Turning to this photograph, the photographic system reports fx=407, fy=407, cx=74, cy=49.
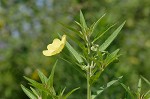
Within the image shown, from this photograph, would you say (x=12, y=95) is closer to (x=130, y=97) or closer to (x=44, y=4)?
(x=44, y=4)

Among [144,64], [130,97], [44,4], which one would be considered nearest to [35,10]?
[44,4]

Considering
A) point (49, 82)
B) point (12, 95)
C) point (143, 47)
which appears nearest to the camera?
point (49, 82)

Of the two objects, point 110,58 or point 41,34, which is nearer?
point 110,58

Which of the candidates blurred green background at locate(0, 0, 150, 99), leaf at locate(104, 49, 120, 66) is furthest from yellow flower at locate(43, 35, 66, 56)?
blurred green background at locate(0, 0, 150, 99)

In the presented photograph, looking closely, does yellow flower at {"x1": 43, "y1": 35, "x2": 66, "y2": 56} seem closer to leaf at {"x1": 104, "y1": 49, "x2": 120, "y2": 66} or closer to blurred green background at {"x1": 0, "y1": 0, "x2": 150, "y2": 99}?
leaf at {"x1": 104, "y1": 49, "x2": 120, "y2": 66}

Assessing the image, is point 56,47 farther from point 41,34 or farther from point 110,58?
point 41,34

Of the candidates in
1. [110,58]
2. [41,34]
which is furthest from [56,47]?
[41,34]

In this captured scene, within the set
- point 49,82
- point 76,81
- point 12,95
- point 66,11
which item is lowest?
point 49,82

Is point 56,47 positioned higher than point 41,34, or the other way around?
point 41,34
